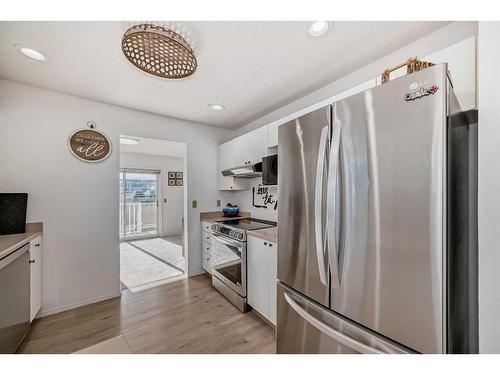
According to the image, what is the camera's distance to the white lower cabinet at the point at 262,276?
1.82m

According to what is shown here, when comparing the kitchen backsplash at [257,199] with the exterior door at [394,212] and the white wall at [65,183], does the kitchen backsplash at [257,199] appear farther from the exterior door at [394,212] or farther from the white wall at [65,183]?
the exterior door at [394,212]

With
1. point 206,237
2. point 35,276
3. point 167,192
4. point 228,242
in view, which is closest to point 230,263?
point 228,242

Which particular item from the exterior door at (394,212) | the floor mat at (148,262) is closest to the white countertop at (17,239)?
the floor mat at (148,262)

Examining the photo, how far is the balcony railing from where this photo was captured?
18.1 feet

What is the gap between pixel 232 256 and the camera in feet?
7.68

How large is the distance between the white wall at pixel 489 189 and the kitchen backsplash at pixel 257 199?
197 centimetres

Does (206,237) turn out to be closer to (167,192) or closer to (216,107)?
(216,107)

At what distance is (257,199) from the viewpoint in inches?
120

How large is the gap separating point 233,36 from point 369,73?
1170 mm

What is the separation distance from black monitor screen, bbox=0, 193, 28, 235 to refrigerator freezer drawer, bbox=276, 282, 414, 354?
2.47 metres

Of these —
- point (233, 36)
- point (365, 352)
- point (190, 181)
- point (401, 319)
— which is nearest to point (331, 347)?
point (365, 352)

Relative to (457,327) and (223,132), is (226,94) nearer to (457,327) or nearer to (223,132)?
(223,132)

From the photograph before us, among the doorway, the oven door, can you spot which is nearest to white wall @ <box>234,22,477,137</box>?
the oven door

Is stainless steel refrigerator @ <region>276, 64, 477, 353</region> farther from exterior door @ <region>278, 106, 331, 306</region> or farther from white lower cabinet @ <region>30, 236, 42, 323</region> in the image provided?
white lower cabinet @ <region>30, 236, 42, 323</region>
